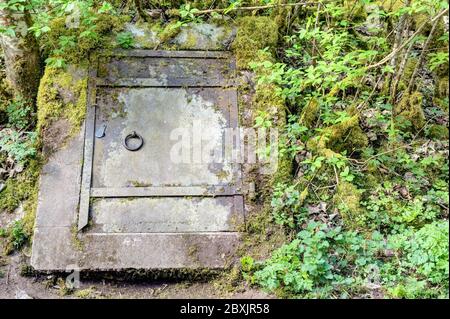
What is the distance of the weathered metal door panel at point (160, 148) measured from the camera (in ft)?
15.3

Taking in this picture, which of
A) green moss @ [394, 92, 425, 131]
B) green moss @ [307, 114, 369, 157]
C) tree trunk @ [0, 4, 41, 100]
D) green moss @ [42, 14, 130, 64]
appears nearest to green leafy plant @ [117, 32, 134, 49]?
green moss @ [42, 14, 130, 64]

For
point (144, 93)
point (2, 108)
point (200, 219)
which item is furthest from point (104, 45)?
point (200, 219)

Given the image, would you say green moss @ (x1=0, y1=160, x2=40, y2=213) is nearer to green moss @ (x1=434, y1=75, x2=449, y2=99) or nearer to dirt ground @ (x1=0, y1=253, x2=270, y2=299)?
dirt ground @ (x1=0, y1=253, x2=270, y2=299)

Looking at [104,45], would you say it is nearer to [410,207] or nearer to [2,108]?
[2,108]

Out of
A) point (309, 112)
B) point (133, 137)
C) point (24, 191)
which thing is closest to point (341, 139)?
point (309, 112)

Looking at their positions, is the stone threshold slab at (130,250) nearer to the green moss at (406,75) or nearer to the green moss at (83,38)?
the green moss at (83,38)

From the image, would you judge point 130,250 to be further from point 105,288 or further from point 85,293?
point 85,293

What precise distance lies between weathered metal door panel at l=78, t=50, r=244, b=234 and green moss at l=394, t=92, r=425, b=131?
6.00 ft

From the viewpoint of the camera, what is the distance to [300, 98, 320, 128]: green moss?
5355 millimetres

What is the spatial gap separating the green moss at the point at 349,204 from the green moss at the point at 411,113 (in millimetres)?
1052

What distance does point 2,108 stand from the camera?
5.67m

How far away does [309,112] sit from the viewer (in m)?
5.38

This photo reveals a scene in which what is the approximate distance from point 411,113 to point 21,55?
4336 mm

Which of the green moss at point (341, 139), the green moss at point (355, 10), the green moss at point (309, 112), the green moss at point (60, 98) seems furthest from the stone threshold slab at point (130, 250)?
the green moss at point (355, 10)
